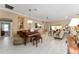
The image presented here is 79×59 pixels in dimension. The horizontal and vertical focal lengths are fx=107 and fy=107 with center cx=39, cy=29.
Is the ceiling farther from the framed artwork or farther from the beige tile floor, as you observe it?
the beige tile floor

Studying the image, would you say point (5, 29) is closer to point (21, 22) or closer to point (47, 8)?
point (21, 22)

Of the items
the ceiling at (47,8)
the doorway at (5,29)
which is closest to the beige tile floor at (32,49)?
the ceiling at (47,8)

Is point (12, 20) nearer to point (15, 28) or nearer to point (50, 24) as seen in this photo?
point (15, 28)

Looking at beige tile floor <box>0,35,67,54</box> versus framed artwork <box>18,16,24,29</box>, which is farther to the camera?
framed artwork <box>18,16,24,29</box>

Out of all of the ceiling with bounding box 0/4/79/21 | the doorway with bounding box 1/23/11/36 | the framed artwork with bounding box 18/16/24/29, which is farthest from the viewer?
the doorway with bounding box 1/23/11/36

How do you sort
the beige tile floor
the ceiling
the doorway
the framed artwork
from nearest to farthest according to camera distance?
the beige tile floor < the ceiling < the framed artwork < the doorway

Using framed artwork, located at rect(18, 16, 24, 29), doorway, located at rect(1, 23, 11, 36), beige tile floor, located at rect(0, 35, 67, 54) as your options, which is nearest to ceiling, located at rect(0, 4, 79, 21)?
framed artwork, located at rect(18, 16, 24, 29)

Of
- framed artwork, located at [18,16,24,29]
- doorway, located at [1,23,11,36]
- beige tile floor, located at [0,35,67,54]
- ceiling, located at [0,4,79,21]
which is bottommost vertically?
beige tile floor, located at [0,35,67,54]

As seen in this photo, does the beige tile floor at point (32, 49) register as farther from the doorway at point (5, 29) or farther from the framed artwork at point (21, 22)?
the doorway at point (5, 29)

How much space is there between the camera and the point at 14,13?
916 centimetres

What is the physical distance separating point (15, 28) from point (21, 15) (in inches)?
51.7

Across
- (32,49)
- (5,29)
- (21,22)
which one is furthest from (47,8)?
(5,29)

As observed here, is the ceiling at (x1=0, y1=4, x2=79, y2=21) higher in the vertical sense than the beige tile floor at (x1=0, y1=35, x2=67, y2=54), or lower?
higher
